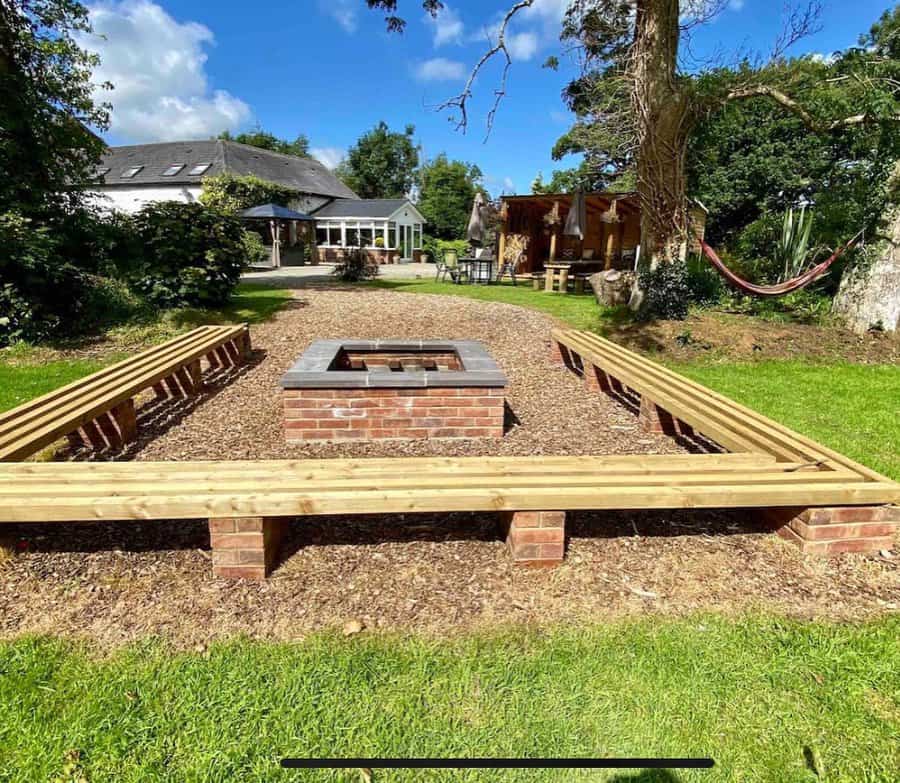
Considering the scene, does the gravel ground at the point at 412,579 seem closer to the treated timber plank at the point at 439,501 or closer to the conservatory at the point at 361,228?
the treated timber plank at the point at 439,501

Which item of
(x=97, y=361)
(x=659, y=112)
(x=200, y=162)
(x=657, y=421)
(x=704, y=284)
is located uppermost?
(x=200, y=162)

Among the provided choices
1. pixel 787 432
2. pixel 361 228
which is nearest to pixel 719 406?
pixel 787 432

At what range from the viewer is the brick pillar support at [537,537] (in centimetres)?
244

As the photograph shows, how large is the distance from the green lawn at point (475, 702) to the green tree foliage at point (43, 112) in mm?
7938

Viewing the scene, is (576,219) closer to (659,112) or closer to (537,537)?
(659,112)

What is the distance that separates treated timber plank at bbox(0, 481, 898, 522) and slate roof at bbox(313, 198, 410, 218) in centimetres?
2675

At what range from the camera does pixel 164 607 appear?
7.30 feet

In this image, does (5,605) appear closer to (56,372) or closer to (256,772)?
(256,772)

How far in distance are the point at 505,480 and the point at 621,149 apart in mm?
7364

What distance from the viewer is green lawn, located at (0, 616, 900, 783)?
1623mm

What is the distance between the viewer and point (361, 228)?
27.4m

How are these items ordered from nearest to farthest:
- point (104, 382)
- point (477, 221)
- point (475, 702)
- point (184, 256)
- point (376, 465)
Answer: point (475, 702) → point (376, 465) → point (104, 382) → point (184, 256) → point (477, 221)

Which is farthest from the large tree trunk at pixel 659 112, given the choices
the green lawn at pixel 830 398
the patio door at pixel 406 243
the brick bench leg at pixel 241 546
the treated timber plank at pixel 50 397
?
the patio door at pixel 406 243

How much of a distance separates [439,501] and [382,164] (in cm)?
4893
